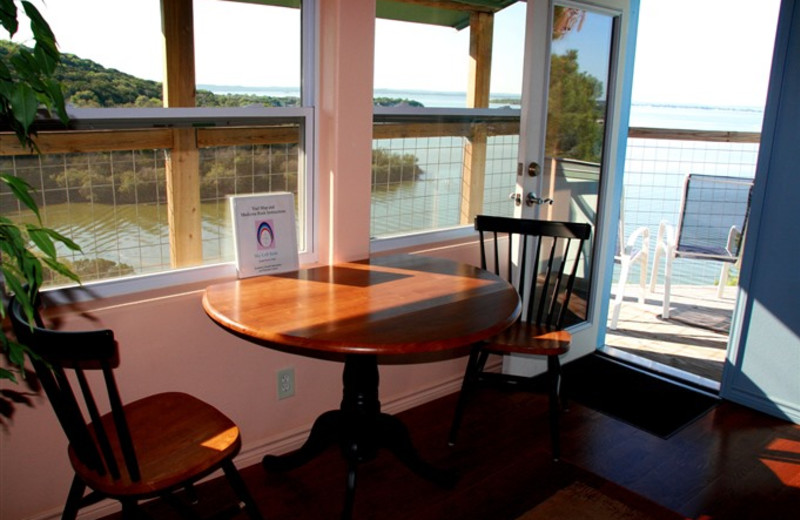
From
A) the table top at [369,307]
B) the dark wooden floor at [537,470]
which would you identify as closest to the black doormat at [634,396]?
the dark wooden floor at [537,470]

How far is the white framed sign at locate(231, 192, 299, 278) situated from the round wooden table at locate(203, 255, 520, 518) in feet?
A: 0.20

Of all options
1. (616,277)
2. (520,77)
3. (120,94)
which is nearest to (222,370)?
(120,94)

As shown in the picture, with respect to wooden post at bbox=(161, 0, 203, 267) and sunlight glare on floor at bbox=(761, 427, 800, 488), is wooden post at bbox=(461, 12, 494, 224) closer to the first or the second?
wooden post at bbox=(161, 0, 203, 267)

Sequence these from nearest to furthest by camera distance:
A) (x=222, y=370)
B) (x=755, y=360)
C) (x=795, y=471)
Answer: (x=222, y=370) → (x=795, y=471) → (x=755, y=360)

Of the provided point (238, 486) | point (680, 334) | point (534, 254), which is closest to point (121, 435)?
point (238, 486)

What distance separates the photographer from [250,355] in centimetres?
240

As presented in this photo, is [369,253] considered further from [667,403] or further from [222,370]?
[667,403]

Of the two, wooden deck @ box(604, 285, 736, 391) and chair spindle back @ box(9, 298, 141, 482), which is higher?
chair spindle back @ box(9, 298, 141, 482)

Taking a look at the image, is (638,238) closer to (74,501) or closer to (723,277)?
(723,277)

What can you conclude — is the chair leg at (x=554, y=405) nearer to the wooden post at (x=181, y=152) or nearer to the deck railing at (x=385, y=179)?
the deck railing at (x=385, y=179)

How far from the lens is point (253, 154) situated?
243 centimetres

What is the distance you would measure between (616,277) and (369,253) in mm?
3272

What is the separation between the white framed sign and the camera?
7.63ft

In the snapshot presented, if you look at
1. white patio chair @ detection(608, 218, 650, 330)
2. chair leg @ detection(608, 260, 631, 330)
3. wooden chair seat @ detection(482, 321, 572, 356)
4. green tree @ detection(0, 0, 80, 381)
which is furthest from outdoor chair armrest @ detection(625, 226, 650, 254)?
green tree @ detection(0, 0, 80, 381)
